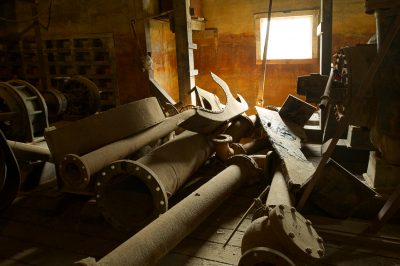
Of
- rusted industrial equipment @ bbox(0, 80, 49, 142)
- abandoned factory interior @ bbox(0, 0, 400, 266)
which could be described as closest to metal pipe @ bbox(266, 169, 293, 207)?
abandoned factory interior @ bbox(0, 0, 400, 266)

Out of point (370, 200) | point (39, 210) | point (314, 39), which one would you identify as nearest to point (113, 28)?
point (39, 210)

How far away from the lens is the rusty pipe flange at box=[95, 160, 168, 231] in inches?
113

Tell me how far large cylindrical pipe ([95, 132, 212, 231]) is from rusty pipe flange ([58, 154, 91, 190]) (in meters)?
0.12

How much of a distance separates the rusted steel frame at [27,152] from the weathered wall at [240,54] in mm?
6412

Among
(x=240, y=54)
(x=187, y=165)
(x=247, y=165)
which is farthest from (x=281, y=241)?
→ (x=240, y=54)

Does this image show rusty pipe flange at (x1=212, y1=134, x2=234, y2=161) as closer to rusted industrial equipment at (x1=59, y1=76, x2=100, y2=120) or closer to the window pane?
rusted industrial equipment at (x1=59, y1=76, x2=100, y2=120)

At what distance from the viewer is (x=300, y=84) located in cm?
370

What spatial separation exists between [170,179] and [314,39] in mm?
7128

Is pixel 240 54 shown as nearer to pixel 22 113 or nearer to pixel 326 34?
pixel 326 34

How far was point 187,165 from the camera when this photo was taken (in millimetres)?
3736

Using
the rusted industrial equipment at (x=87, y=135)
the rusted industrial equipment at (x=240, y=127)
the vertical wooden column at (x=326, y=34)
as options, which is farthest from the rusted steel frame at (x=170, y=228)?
the vertical wooden column at (x=326, y=34)

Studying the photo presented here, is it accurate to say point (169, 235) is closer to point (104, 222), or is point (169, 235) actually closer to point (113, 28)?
point (104, 222)

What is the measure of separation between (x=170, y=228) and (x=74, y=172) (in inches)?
50.8

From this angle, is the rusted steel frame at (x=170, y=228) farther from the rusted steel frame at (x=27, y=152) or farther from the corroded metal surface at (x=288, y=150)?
the rusted steel frame at (x=27, y=152)
